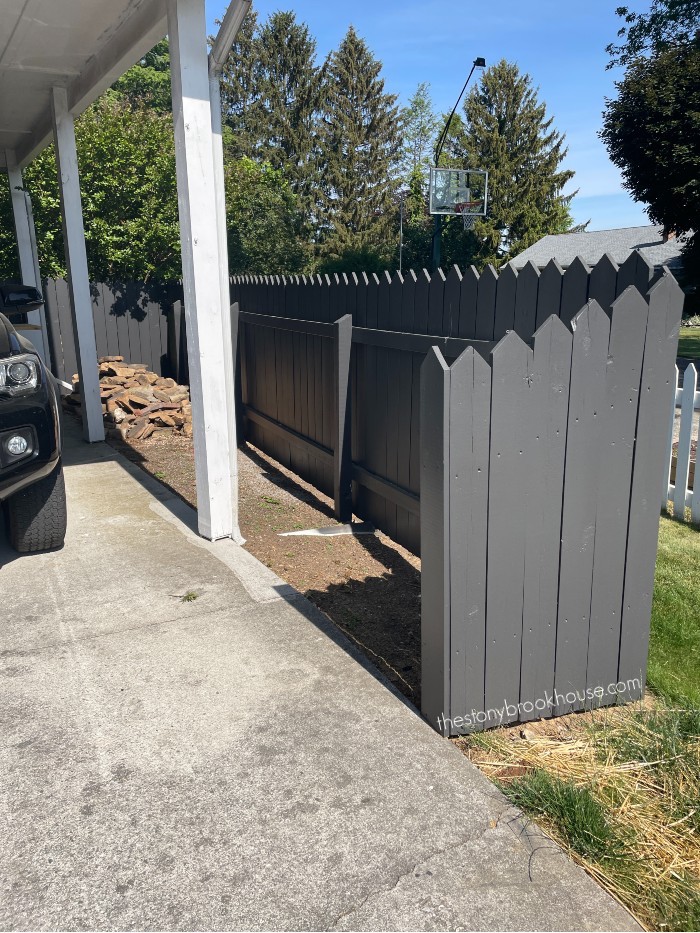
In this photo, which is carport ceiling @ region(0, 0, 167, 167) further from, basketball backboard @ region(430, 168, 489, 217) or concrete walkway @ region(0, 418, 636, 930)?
basketball backboard @ region(430, 168, 489, 217)

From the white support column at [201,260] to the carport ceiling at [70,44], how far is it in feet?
1.57

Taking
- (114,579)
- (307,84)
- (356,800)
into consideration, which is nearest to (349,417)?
(114,579)

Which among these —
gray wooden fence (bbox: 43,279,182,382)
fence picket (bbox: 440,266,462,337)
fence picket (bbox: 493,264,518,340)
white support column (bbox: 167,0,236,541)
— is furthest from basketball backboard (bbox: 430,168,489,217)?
fence picket (bbox: 493,264,518,340)

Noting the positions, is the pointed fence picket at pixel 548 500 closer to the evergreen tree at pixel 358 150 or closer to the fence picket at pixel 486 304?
the fence picket at pixel 486 304

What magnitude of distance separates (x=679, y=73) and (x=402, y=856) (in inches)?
1006

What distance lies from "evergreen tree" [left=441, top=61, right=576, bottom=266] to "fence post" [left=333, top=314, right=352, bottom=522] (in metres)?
46.2

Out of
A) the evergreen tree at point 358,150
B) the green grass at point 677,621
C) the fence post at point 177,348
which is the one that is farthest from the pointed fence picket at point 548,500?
the evergreen tree at point 358,150

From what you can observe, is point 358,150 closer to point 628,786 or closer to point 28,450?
point 28,450

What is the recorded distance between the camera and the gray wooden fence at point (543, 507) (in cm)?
257

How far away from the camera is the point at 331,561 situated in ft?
16.6

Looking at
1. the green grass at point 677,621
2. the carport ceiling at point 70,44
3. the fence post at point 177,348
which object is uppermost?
the carport ceiling at point 70,44

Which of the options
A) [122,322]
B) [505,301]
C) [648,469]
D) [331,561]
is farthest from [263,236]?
[648,469]

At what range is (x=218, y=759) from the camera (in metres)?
2.70

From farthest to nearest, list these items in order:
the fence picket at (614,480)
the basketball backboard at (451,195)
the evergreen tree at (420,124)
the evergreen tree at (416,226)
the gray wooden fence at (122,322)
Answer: the evergreen tree at (420,124) → the evergreen tree at (416,226) → the basketball backboard at (451,195) → the gray wooden fence at (122,322) → the fence picket at (614,480)
